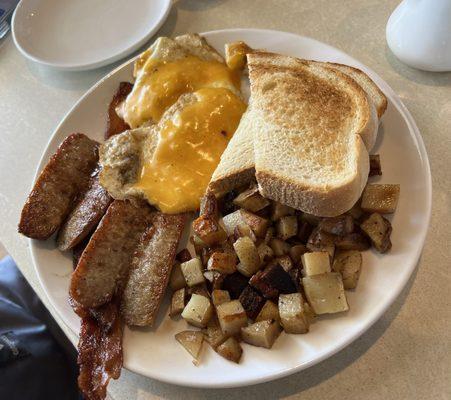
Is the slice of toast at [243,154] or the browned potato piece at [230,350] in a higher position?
the slice of toast at [243,154]

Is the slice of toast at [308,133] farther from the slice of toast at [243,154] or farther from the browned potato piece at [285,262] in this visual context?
the browned potato piece at [285,262]

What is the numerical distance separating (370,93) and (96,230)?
3.40 feet

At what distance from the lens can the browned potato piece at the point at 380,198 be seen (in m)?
1.42

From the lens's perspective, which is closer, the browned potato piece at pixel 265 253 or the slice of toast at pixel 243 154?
the browned potato piece at pixel 265 253

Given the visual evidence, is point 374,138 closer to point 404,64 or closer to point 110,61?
point 404,64

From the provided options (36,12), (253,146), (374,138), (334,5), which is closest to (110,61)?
(36,12)

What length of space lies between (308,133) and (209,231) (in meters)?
0.47

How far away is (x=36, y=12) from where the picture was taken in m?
2.35

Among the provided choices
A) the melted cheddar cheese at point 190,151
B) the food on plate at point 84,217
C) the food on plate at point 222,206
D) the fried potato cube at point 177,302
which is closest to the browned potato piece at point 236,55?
the food on plate at point 222,206

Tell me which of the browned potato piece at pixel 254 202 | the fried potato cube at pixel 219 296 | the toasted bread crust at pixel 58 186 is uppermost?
the toasted bread crust at pixel 58 186

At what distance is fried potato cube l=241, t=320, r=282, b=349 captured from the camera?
1.28 meters

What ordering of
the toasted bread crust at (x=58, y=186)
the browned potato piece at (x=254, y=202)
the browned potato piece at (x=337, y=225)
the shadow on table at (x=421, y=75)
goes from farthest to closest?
the shadow on table at (x=421, y=75)
the toasted bread crust at (x=58, y=186)
the browned potato piece at (x=254, y=202)
the browned potato piece at (x=337, y=225)

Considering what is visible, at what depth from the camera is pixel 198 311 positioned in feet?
4.46

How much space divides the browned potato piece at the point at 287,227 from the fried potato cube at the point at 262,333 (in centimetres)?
27
